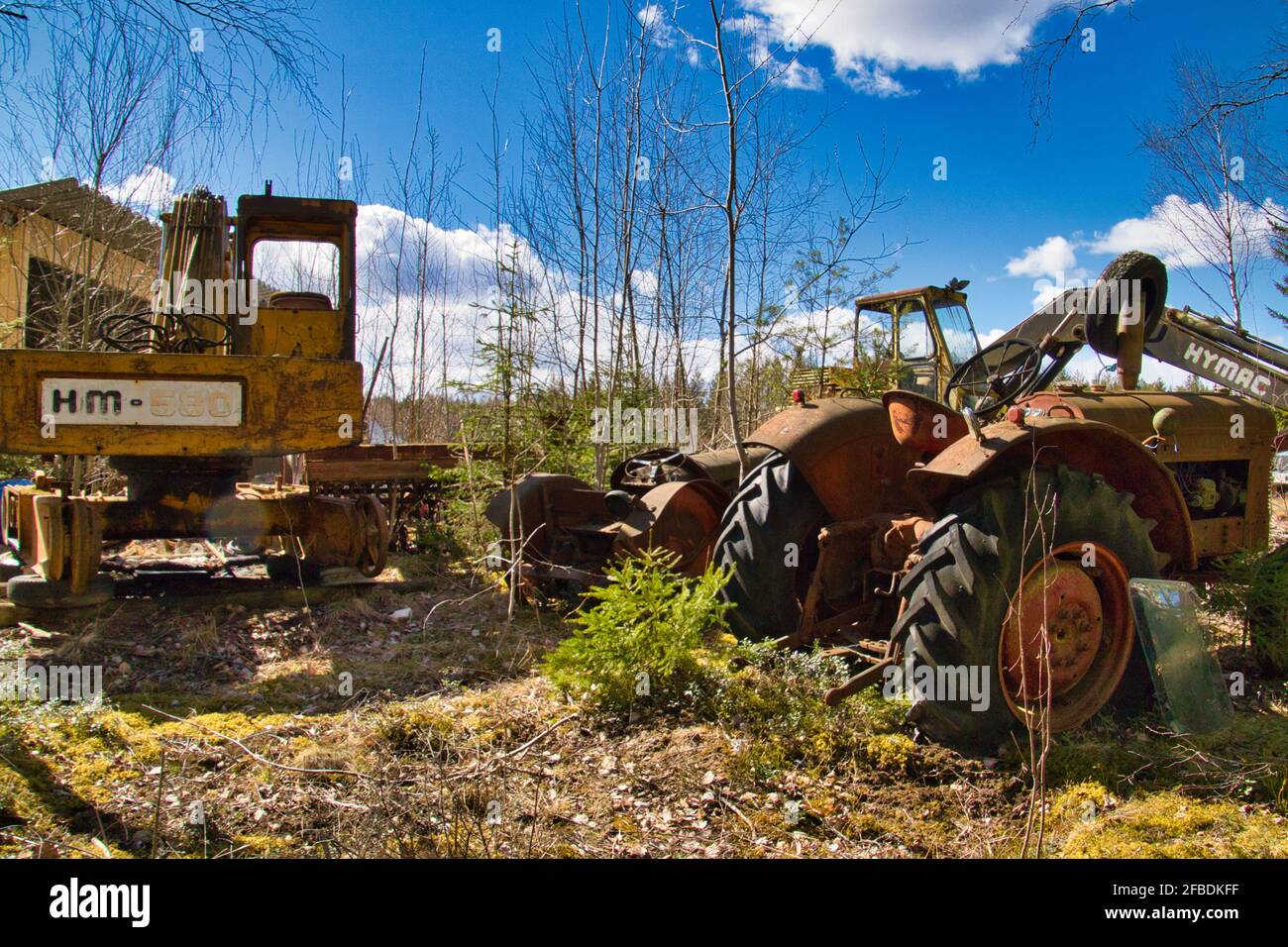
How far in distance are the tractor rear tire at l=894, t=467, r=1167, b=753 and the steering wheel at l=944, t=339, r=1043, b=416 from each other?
120 centimetres

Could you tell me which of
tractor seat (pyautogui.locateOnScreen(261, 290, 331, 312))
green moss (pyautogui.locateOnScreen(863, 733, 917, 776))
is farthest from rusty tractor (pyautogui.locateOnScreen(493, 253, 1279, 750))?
tractor seat (pyautogui.locateOnScreen(261, 290, 331, 312))

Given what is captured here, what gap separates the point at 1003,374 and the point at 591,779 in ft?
11.3

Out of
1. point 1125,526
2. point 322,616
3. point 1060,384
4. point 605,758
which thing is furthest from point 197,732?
point 1060,384

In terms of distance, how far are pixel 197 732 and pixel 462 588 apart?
3356 mm

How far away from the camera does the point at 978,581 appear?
9.80 ft

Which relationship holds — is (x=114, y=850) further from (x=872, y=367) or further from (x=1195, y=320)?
(x=1195, y=320)

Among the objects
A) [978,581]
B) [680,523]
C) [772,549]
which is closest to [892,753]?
[978,581]

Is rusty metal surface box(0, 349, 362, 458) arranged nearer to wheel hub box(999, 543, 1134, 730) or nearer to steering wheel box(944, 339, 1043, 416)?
steering wheel box(944, 339, 1043, 416)

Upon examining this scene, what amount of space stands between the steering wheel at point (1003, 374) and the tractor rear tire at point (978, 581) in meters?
1.20

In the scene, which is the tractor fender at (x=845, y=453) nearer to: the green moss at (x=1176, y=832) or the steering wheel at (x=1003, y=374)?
the steering wheel at (x=1003, y=374)

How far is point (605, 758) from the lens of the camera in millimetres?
3326

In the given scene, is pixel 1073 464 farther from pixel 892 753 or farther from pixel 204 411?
pixel 204 411

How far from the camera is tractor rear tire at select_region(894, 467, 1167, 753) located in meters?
2.98

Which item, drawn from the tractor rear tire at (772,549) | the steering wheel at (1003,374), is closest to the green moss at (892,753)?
the tractor rear tire at (772,549)
